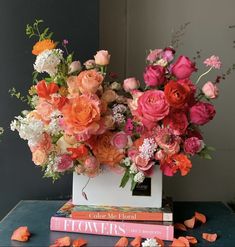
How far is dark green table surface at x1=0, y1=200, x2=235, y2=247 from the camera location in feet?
3.60

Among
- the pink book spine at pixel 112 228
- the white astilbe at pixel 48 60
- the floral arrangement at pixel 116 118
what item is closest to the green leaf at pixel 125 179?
the floral arrangement at pixel 116 118

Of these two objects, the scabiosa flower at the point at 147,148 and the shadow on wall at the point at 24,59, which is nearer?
the scabiosa flower at the point at 147,148

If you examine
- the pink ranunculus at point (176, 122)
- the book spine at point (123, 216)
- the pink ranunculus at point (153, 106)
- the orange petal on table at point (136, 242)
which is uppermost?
the pink ranunculus at point (153, 106)

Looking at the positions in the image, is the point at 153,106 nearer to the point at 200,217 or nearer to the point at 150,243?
the point at 150,243

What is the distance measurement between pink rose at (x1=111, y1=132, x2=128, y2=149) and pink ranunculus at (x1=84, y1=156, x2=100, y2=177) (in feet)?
0.24

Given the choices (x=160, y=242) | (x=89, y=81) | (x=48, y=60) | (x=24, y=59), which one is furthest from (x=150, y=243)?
(x=24, y=59)

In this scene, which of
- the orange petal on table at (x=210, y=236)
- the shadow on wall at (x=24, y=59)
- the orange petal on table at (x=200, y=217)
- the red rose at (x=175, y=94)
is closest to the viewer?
the red rose at (x=175, y=94)

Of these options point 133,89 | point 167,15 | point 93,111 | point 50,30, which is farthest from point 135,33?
point 93,111

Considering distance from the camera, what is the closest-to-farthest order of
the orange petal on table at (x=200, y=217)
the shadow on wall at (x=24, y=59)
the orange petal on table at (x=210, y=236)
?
the orange petal on table at (x=210, y=236) → the orange petal on table at (x=200, y=217) → the shadow on wall at (x=24, y=59)

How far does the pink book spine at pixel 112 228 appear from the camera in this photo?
Answer: 3.60 feet

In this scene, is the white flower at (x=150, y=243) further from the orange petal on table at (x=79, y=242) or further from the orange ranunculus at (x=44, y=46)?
the orange ranunculus at (x=44, y=46)

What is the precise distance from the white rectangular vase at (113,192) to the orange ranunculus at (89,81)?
0.26 meters

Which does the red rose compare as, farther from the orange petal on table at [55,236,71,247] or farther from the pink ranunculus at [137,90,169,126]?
the orange petal on table at [55,236,71,247]

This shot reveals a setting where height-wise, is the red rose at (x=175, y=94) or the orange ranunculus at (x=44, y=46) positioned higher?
the orange ranunculus at (x=44, y=46)
